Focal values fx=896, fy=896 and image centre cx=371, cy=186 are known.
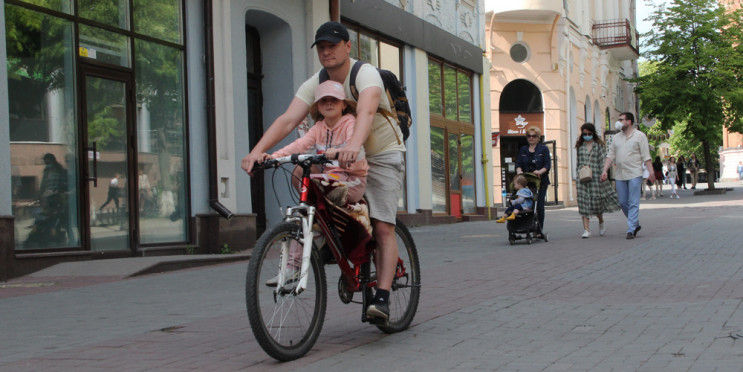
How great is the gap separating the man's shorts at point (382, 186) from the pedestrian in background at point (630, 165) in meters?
8.65

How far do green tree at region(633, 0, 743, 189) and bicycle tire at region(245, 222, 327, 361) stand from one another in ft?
120

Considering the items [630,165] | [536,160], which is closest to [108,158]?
[536,160]

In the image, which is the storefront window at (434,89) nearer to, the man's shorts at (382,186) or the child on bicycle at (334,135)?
the man's shorts at (382,186)

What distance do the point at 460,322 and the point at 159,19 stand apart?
8.14m

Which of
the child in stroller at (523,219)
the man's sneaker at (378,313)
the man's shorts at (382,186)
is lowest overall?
the man's sneaker at (378,313)

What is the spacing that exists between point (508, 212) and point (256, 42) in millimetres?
5547

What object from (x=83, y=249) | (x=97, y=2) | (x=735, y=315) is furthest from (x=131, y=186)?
(x=735, y=315)

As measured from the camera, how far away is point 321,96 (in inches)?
203

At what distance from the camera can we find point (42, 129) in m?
10.4

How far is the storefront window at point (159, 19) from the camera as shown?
40.0ft

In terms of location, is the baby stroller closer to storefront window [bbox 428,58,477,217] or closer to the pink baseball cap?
storefront window [bbox 428,58,477,217]

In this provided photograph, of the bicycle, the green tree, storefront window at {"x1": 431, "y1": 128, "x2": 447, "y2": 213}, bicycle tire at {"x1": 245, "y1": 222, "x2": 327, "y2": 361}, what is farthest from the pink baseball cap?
the green tree

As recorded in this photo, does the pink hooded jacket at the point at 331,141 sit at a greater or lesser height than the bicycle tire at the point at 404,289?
greater

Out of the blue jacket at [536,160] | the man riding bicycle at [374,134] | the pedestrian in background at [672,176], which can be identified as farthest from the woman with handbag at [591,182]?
the pedestrian in background at [672,176]
